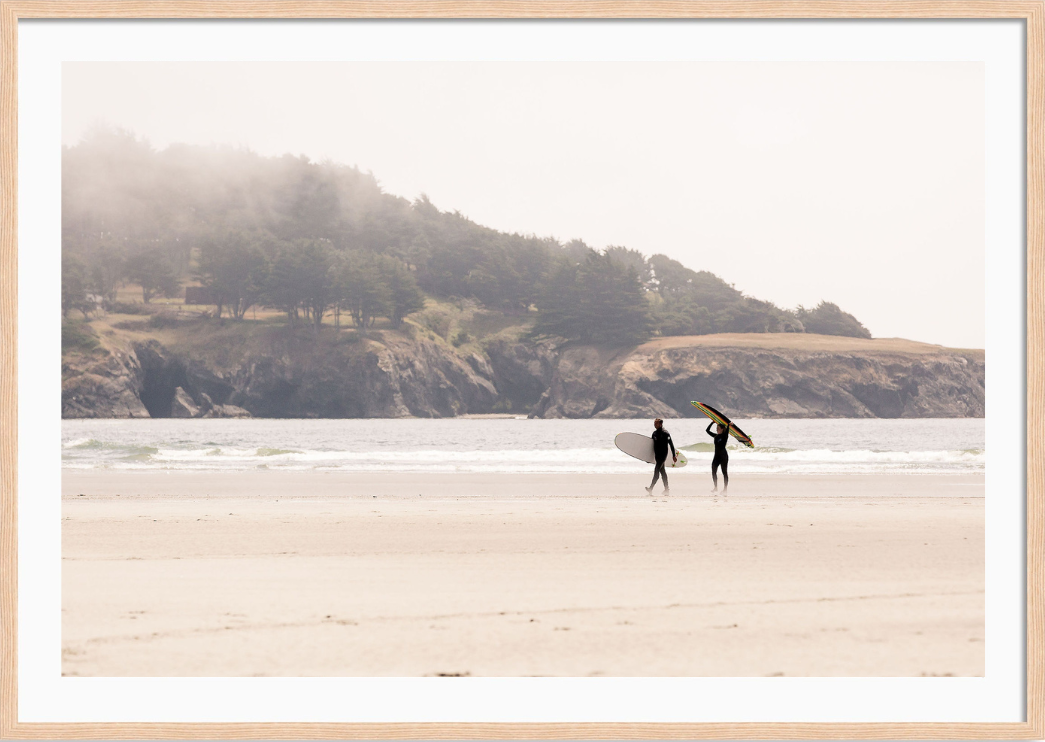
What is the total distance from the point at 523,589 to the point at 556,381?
91813 millimetres

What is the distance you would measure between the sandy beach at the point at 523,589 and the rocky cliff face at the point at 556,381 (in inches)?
3139

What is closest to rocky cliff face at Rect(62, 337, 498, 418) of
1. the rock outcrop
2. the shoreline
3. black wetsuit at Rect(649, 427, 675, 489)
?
the rock outcrop

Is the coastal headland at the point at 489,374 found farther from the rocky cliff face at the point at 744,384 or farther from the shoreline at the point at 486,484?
the shoreline at the point at 486,484

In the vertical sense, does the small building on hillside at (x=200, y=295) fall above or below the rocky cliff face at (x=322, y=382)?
above

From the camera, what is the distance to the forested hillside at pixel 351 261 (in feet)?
306

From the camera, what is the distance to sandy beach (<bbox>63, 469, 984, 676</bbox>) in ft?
Answer: 15.8

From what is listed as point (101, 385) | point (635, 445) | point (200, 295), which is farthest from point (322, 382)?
point (635, 445)

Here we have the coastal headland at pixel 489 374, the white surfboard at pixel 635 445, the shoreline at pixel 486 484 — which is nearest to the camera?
the shoreline at pixel 486 484

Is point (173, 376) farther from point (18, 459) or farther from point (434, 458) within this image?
point (18, 459)

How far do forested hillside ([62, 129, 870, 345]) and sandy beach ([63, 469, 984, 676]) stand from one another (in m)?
82.9

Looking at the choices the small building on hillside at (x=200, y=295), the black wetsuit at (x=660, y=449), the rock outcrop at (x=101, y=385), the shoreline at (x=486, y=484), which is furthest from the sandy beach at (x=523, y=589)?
the small building on hillside at (x=200, y=295)

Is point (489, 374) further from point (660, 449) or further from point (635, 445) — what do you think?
point (660, 449)

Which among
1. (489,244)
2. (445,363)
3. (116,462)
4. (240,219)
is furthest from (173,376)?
Result: (116,462)

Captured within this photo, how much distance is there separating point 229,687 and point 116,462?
22.4 meters
